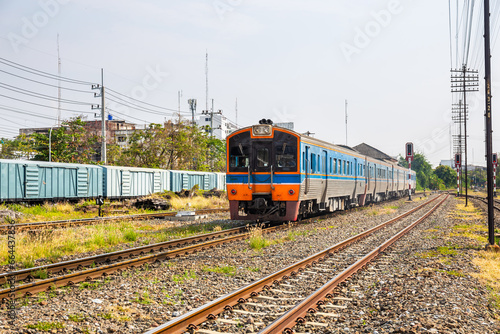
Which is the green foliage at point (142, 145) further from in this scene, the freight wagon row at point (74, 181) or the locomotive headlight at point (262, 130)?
the locomotive headlight at point (262, 130)

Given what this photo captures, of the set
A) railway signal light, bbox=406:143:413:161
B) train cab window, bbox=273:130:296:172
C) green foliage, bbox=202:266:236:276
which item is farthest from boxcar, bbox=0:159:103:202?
railway signal light, bbox=406:143:413:161

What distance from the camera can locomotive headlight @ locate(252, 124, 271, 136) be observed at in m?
14.2

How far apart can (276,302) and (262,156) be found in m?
8.60

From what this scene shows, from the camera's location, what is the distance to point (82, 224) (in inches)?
615

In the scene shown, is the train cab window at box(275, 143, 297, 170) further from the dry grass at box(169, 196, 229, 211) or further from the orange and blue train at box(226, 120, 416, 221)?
the dry grass at box(169, 196, 229, 211)

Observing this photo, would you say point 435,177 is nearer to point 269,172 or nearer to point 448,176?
Result: point 448,176

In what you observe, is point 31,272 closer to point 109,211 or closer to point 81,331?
point 81,331

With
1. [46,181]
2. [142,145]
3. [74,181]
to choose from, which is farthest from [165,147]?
[46,181]

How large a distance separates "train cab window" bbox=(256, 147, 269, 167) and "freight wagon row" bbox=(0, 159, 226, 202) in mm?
12397

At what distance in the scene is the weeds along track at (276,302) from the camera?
4.95 metres

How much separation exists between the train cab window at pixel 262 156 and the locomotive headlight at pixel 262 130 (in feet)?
1.66

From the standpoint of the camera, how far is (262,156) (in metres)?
14.4

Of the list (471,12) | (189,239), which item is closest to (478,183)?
(471,12)

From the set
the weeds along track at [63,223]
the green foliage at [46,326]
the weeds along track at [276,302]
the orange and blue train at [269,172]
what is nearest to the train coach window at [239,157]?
the orange and blue train at [269,172]
